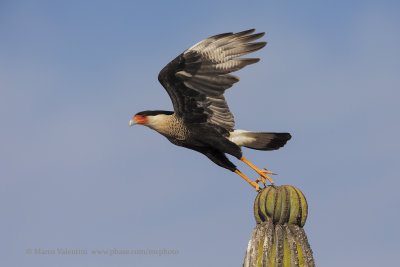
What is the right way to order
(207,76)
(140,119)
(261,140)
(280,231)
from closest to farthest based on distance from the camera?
1. (280,231)
2. (207,76)
3. (261,140)
4. (140,119)

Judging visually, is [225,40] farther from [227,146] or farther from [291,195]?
[291,195]

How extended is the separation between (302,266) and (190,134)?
3199 mm

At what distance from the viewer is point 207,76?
850 centimetres

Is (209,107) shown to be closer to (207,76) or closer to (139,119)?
(207,76)

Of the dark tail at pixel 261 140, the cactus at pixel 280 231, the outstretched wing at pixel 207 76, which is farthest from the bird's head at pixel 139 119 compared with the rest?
the cactus at pixel 280 231

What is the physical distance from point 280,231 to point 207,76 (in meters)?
2.95

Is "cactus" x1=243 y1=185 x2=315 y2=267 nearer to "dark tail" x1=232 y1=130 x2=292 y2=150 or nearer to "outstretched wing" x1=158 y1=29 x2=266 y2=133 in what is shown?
"dark tail" x1=232 y1=130 x2=292 y2=150

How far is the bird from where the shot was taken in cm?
827

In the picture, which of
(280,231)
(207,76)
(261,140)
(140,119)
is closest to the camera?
(280,231)

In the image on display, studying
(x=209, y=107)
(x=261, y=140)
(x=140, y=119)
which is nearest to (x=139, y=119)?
(x=140, y=119)

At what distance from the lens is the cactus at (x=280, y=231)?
6.09 meters

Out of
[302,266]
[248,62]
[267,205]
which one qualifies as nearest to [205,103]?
[248,62]

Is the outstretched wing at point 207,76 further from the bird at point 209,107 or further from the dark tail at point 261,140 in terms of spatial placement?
the dark tail at point 261,140

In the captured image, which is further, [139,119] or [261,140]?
[139,119]
